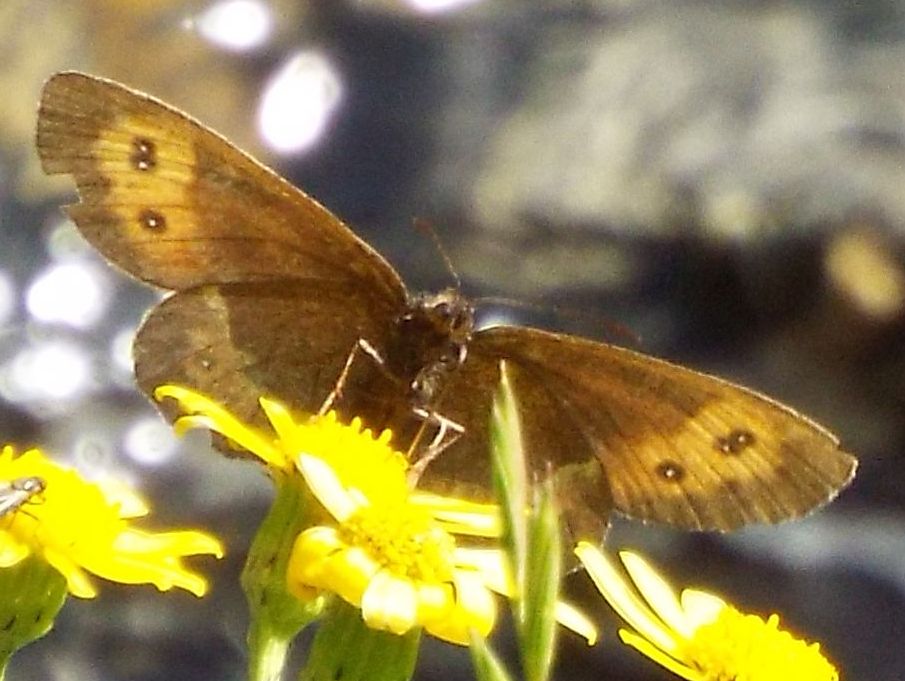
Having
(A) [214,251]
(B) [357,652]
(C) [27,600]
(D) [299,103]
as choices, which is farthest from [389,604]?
(D) [299,103]

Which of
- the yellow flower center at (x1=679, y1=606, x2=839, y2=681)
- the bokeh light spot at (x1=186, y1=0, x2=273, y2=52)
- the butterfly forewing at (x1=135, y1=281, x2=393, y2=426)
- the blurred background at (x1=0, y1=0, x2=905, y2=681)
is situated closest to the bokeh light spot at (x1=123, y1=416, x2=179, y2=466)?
the blurred background at (x1=0, y1=0, x2=905, y2=681)

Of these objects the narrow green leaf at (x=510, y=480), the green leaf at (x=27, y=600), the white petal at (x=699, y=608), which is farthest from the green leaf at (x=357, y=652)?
the narrow green leaf at (x=510, y=480)

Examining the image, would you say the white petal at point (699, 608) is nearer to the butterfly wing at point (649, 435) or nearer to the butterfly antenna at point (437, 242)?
the butterfly wing at point (649, 435)

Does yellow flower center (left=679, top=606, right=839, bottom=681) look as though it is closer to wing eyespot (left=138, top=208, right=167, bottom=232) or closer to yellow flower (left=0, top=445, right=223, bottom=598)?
yellow flower (left=0, top=445, right=223, bottom=598)

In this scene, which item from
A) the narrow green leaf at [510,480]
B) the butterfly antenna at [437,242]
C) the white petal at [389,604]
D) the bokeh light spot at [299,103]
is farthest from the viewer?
the bokeh light spot at [299,103]

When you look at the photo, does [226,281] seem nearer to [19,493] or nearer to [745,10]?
[19,493]

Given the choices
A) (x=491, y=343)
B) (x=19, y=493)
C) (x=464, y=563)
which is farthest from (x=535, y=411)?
(x=19, y=493)

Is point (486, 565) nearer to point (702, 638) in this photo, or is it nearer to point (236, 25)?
point (702, 638)
